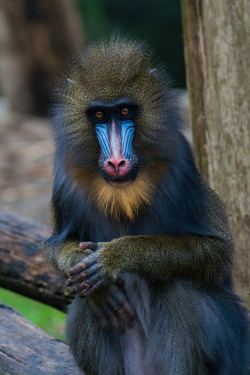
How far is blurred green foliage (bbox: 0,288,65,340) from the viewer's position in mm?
6719

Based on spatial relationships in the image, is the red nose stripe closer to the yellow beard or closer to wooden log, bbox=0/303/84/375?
the yellow beard

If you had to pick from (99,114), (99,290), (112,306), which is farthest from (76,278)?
(99,114)

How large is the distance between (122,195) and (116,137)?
338 millimetres

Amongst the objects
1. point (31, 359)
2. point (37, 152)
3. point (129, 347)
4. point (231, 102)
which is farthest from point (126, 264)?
point (37, 152)

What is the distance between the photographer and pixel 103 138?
353 cm

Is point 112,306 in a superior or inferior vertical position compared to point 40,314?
superior

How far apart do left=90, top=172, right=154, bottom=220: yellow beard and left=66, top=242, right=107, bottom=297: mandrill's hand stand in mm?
286

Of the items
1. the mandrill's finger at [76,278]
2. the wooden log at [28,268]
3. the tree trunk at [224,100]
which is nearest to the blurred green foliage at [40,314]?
the wooden log at [28,268]

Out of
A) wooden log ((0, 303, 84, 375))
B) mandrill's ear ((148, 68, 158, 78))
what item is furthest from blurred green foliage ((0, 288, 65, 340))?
mandrill's ear ((148, 68, 158, 78))

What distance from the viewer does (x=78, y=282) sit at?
347 cm

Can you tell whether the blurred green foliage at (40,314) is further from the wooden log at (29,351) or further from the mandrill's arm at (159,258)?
the mandrill's arm at (159,258)

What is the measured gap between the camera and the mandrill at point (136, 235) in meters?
3.56

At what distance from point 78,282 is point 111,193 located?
0.50 m

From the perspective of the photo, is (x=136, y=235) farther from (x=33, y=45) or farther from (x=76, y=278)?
(x=33, y=45)
